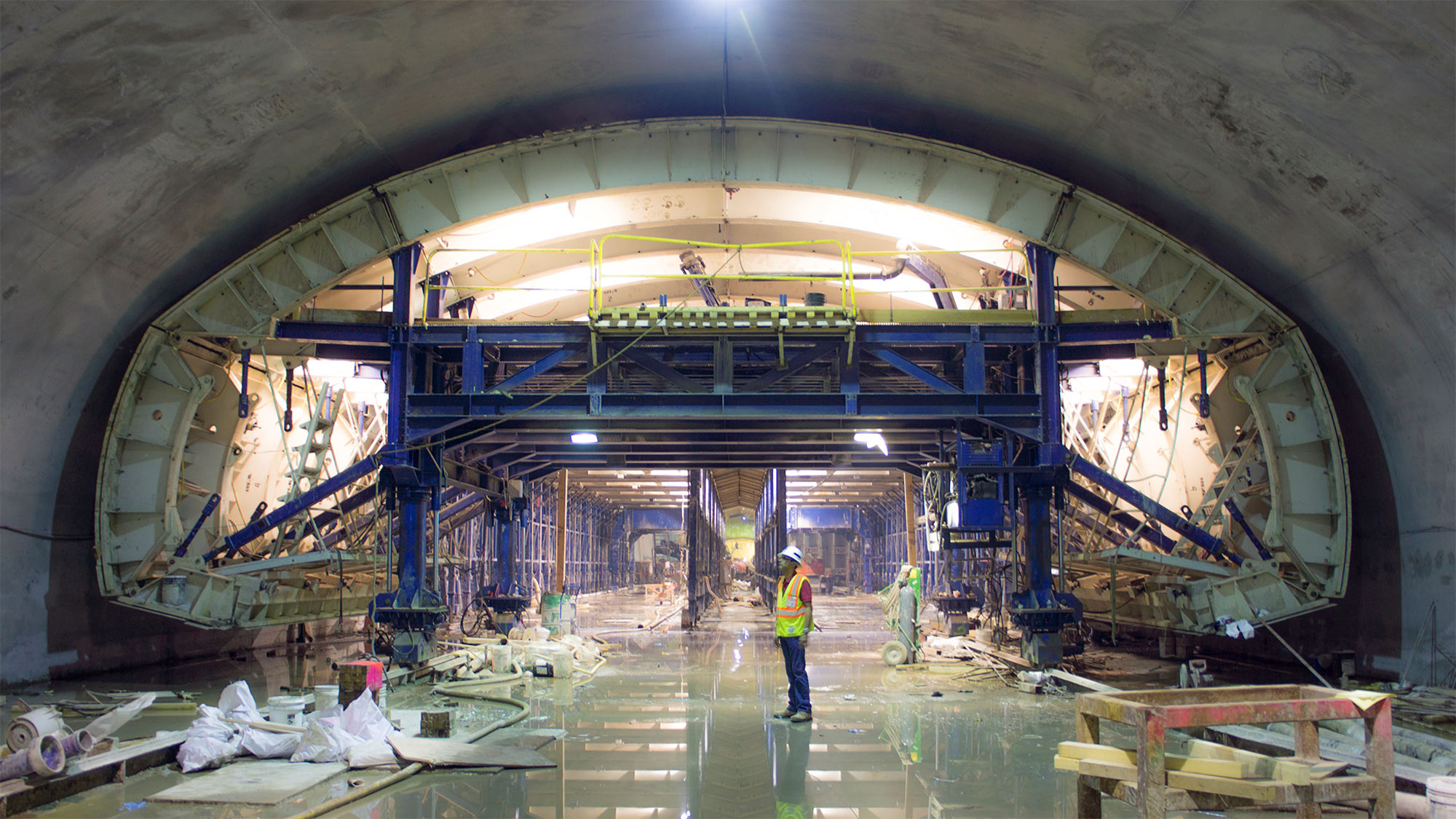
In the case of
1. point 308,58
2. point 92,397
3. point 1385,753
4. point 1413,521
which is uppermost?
point 308,58

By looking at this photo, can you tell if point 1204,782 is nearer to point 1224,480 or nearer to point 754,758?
point 754,758

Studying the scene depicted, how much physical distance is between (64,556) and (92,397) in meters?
2.09

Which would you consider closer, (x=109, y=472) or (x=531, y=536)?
(x=109, y=472)

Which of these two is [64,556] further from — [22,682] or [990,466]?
[990,466]

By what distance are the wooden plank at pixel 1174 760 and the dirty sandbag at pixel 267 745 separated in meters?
5.79

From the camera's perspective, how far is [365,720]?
7367 millimetres

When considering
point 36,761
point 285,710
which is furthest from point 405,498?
point 36,761

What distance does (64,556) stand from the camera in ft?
38.2

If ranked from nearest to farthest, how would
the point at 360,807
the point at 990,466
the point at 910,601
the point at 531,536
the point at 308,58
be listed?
the point at 360,807
the point at 308,58
the point at 990,466
the point at 910,601
the point at 531,536

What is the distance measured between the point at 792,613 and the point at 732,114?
786cm

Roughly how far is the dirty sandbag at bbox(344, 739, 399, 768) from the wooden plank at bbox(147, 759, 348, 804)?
8cm

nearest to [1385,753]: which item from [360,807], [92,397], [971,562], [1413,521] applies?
[360,807]

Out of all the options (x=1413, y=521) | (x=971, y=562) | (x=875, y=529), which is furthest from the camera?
(x=875, y=529)

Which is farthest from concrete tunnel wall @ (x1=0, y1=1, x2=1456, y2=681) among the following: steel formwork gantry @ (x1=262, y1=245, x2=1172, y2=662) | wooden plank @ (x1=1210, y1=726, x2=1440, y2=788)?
wooden plank @ (x1=1210, y1=726, x2=1440, y2=788)
